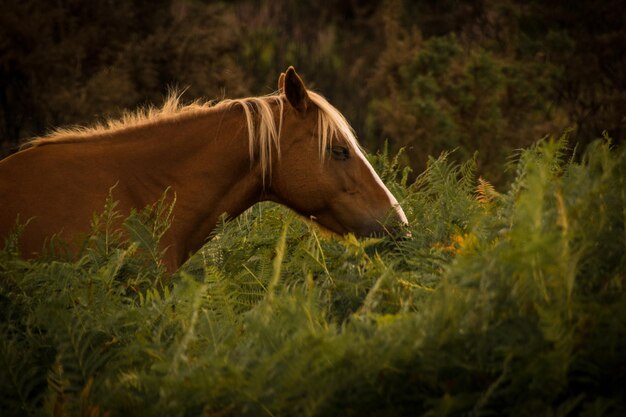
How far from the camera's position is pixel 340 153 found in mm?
4656

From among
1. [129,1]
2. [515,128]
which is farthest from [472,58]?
[129,1]

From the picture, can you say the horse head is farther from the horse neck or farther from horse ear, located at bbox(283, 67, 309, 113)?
the horse neck

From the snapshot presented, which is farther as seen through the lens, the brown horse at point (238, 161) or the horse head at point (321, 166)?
the horse head at point (321, 166)

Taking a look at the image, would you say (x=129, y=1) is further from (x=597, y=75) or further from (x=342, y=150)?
(x=342, y=150)

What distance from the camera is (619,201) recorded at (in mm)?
2074

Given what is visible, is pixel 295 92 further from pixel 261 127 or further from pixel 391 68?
pixel 391 68

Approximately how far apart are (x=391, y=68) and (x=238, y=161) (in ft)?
67.6

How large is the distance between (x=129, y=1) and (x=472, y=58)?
9.34 m

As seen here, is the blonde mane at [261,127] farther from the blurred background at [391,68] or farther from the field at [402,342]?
the blurred background at [391,68]

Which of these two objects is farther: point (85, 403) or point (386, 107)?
point (386, 107)

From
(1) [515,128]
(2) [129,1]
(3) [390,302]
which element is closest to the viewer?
(3) [390,302]

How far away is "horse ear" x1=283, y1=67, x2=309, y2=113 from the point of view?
178 inches

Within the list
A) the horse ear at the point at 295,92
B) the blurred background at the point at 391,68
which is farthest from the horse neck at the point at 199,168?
the blurred background at the point at 391,68

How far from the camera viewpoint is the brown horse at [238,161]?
14.6 feet
